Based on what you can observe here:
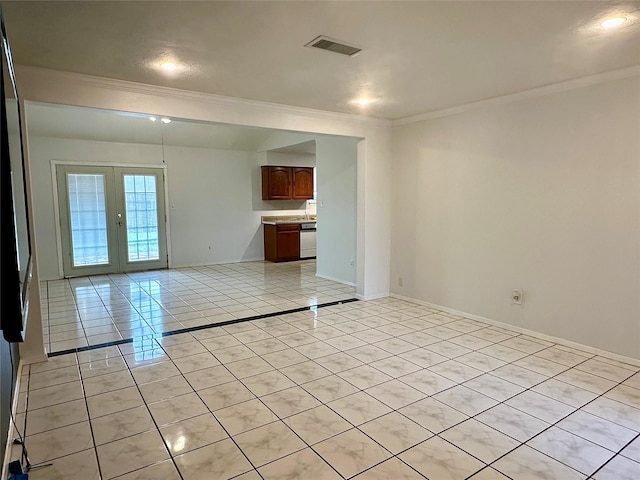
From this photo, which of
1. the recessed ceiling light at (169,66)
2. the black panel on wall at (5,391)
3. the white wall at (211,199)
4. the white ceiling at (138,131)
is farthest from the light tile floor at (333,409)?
the white ceiling at (138,131)

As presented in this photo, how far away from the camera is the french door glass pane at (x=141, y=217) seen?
757cm

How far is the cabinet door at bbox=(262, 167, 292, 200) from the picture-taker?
8.77 metres

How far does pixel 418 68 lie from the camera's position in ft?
10.6

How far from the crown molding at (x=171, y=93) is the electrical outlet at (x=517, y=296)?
2.77 meters

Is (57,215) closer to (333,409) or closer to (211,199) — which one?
(211,199)

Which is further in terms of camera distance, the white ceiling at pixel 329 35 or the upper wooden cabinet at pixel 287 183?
the upper wooden cabinet at pixel 287 183

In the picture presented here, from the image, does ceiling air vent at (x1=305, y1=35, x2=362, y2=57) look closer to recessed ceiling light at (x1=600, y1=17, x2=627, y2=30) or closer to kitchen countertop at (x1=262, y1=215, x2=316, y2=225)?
recessed ceiling light at (x1=600, y1=17, x2=627, y2=30)

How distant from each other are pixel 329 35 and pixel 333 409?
7.99 ft

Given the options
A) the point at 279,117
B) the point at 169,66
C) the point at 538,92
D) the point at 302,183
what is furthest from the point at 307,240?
the point at 169,66

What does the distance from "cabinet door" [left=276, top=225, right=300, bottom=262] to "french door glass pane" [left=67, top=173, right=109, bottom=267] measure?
3.33 meters

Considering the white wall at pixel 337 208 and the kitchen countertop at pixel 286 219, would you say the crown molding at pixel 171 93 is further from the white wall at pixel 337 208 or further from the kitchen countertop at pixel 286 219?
the kitchen countertop at pixel 286 219

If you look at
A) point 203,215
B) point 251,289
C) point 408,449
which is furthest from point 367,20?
point 203,215

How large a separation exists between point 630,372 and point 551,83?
101 inches

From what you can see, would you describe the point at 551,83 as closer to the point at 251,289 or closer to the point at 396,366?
the point at 396,366
